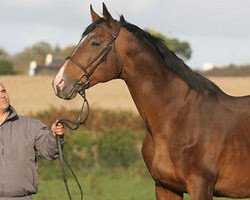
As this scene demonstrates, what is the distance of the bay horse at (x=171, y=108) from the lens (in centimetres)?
683

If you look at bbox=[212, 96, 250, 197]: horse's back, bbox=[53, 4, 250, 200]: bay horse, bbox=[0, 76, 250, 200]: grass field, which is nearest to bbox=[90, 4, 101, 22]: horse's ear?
bbox=[53, 4, 250, 200]: bay horse

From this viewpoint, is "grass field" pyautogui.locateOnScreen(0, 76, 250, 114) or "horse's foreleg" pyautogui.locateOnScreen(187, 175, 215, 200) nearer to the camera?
"horse's foreleg" pyautogui.locateOnScreen(187, 175, 215, 200)

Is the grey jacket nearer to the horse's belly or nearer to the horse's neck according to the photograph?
the horse's neck

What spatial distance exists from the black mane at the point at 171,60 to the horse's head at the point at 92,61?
7.6 inches

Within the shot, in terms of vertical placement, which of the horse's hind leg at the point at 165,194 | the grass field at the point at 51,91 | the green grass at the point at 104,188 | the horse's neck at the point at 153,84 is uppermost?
the horse's neck at the point at 153,84

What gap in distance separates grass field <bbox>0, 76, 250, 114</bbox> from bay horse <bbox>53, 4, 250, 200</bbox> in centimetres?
2649

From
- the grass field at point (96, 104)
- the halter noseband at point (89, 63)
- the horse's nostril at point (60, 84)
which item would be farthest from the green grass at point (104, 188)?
the horse's nostril at point (60, 84)

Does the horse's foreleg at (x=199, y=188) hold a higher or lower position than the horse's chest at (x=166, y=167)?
lower

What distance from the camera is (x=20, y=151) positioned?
632 cm

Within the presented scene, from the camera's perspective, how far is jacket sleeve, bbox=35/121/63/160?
253 inches

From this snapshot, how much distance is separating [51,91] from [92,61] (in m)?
34.3

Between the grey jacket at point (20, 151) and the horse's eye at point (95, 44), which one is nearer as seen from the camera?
the grey jacket at point (20, 151)

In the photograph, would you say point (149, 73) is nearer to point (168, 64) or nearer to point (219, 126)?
point (168, 64)

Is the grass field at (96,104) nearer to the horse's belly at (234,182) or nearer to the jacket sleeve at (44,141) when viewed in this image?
the horse's belly at (234,182)
